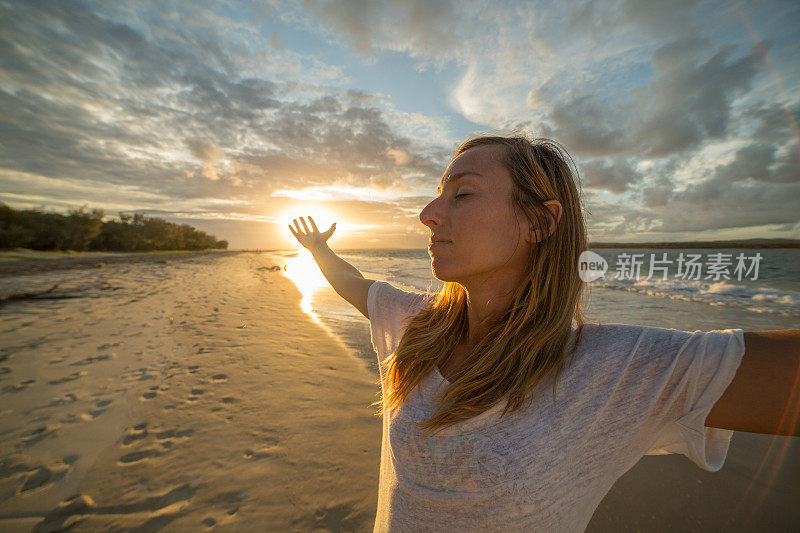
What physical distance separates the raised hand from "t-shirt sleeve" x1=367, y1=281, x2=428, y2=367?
1.02 metres

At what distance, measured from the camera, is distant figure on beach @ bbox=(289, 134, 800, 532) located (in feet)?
3.22

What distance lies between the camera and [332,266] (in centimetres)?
260

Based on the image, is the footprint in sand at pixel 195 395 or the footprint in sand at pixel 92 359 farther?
the footprint in sand at pixel 92 359

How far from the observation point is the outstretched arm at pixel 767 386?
3.05 feet

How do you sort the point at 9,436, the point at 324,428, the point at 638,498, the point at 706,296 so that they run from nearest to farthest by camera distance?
the point at 638,498 → the point at 9,436 → the point at 324,428 → the point at 706,296

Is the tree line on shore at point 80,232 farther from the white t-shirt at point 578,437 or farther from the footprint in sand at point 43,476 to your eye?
the white t-shirt at point 578,437

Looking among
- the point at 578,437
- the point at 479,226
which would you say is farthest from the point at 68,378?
the point at 578,437

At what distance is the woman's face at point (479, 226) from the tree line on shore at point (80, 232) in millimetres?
53207

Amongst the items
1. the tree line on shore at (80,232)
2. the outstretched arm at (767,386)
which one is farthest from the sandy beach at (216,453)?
the tree line on shore at (80,232)

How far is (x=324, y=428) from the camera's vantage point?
3889 mm

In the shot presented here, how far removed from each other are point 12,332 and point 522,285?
10.3m

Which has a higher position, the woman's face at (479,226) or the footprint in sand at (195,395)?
the woman's face at (479,226)

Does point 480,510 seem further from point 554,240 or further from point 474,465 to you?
point 554,240

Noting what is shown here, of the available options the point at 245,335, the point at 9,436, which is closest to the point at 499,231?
the point at 9,436
